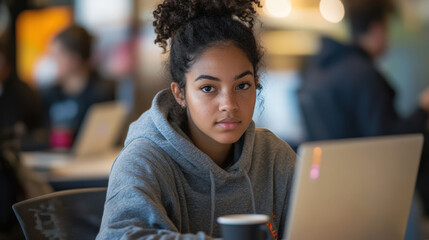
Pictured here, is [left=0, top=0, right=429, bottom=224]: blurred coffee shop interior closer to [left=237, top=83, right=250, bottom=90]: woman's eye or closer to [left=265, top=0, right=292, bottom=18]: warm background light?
[left=265, top=0, right=292, bottom=18]: warm background light

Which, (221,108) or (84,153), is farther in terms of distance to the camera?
(84,153)

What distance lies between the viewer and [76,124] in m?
4.54

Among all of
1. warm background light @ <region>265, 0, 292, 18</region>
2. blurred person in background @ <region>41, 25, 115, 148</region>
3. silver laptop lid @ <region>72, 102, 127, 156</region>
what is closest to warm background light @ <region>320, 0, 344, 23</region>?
warm background light @ <region>265, 0, 292, 18</region>

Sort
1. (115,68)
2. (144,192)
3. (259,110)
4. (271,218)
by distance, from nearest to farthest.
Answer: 1. (144,192)
2. (271,218)
3. (259,110)
4. (115,68)

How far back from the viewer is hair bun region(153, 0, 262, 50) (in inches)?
57.1

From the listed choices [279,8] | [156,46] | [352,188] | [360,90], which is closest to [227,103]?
[352,188]

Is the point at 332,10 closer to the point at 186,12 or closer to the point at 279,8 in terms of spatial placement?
the point at 279,8

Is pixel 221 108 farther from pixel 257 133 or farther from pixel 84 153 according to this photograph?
pixel 84 153

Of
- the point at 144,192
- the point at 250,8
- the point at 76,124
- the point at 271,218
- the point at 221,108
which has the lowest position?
the point at 76,124

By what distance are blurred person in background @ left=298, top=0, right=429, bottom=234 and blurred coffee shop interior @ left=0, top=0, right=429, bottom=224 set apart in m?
1.21

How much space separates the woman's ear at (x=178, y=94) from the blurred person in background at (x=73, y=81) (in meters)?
2.84

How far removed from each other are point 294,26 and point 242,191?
165 inches

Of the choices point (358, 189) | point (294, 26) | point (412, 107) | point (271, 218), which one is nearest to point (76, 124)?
point (294, 26)

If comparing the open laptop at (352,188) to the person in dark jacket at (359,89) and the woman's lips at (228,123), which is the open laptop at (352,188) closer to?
the woman's lips at (228,123)
